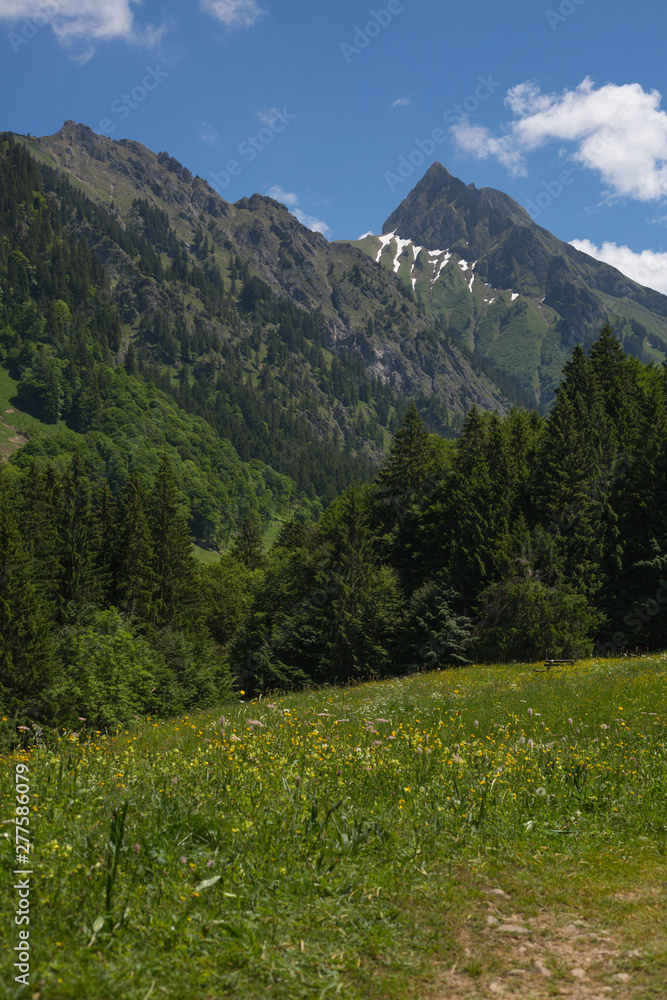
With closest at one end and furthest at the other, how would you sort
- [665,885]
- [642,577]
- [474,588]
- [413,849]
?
[665,885]
[413,849]
[642,577]
[474,588]

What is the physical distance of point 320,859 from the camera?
5762 millimetres

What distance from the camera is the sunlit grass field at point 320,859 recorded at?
4391 millimetres

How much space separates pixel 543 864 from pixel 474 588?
133 ft

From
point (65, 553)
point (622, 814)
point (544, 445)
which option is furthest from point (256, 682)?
point (622, 814)

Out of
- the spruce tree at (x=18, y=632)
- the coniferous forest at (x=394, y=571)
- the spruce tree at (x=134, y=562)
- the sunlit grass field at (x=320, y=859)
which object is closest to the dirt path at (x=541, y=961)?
the sunlit grass field at (x=320, y=859)

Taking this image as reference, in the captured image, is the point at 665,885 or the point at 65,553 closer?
the point at 665,885

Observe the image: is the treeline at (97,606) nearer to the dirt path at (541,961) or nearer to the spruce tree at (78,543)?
the spruce tree at (78,543)

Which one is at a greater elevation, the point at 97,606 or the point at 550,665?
the point at 550,665

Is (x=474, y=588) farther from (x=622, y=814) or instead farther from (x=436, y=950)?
(x=436, y=950)

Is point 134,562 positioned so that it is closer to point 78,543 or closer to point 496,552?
point 78,543

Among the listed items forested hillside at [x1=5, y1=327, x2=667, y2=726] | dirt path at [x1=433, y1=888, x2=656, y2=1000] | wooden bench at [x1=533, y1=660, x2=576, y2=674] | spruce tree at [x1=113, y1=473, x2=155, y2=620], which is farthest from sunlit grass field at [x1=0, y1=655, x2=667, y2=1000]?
spruce tree at [x1=113, y1=473, x2=155, y2=620]

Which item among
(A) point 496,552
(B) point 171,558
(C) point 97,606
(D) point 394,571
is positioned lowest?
(C) point 97,606

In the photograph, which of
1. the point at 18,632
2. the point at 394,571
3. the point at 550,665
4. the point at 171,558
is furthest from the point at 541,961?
the point at 171,558

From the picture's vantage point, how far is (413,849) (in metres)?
6.22
